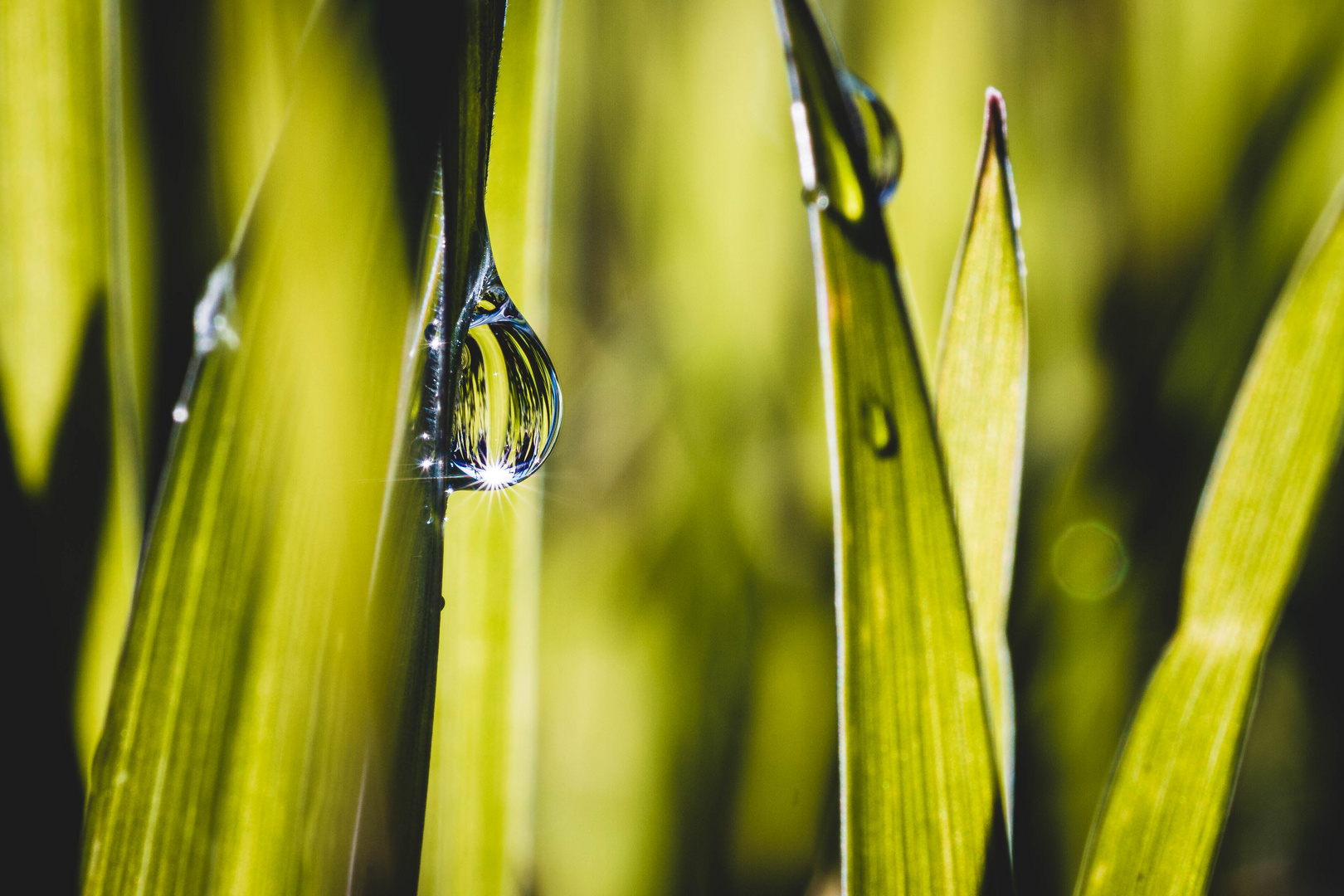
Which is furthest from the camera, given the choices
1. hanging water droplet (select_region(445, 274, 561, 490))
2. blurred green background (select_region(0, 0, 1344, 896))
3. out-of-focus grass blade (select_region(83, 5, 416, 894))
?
blurred green background (select_region(0, 0, 1344, 896))

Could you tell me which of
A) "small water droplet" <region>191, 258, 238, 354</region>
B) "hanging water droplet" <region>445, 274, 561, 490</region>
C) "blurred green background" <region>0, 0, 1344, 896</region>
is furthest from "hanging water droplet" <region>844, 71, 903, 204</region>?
"small water droplet" <region>191, 258, 238, 354</region>

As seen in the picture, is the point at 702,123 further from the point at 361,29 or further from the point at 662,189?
the point at 361,29

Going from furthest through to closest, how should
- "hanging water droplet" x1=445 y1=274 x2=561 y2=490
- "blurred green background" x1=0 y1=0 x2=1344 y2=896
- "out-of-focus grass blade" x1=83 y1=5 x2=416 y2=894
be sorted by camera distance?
"blurred green background" x1=0 y1=0 x2=1344 y2=896 → "hanging water droplet" x1=445 y1=274 x2=561 y2=490 → "out-of-focus grass blade" x1=83 y1=5 x2=416 y2=894

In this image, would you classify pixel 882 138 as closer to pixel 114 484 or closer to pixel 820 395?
pixel 820 395

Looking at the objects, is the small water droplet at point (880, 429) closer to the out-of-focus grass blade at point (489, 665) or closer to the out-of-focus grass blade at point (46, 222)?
the out-of-focus grass blade at point (489, 665)

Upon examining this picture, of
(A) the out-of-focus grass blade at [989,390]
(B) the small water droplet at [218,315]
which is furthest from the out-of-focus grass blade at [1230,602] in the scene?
(B) the small water droplet at [218,315]

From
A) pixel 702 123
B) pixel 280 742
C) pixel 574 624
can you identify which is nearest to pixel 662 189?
pixel 702 123

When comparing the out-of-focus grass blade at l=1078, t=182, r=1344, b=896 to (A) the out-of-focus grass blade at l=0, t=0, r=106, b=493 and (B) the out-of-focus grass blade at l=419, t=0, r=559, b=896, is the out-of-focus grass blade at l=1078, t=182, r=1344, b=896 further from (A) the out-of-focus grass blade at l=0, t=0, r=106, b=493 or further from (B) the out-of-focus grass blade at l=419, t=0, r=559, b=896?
(A) the out-of-focus grass blade at l=0, t=0, r=106, b=493
